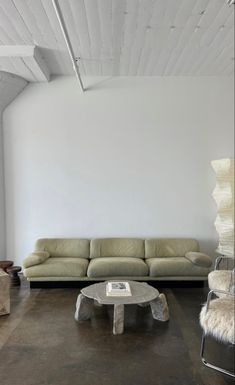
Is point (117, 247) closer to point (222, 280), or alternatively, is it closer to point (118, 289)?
point (118, 289)

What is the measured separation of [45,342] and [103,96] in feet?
11.9

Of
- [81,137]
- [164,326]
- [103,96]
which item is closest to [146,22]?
[103,96]

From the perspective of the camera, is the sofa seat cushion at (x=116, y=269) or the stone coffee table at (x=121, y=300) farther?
the sofa seat cushion at (x=116, y=269)

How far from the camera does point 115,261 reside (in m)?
4.42

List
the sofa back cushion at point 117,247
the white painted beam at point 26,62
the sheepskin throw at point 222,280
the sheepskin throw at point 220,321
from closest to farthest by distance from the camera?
1. the sheepskin throw at point 220,321
2. the sheepskin throw at point 222,280
3. the white painted beam at point 26,62
4. the sofa back cushion at point 117,247

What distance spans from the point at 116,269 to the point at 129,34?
2877mm

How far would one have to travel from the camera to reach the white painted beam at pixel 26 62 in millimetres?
4020

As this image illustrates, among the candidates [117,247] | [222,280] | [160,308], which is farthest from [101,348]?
[117,247]

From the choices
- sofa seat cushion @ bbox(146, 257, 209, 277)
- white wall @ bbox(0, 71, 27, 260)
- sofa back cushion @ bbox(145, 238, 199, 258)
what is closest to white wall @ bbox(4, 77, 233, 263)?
white wall @ bbox(0, 71, 27, 260)

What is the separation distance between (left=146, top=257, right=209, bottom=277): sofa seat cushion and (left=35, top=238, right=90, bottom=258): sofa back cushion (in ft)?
3.46

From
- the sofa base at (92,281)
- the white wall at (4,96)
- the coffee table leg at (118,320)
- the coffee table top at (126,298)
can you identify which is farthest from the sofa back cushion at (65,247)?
the coffee table leg at (118,320)

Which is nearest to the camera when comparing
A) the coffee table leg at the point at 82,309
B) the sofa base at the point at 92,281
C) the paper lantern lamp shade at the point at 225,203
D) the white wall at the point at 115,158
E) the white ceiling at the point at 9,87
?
the coffee table leg at the point at 82,309

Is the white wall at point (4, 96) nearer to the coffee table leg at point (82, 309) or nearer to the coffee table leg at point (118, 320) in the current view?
the coffee table leg at point (82, 309)

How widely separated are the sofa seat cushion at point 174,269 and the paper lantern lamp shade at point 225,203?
0.51 metres
